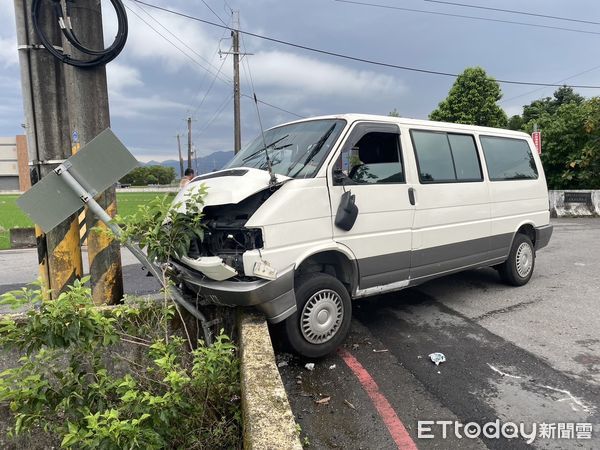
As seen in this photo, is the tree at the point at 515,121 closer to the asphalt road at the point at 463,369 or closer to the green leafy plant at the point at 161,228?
the asphalt road at the point at 463,369

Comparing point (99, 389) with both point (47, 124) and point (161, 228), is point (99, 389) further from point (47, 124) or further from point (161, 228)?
point (47, 124)

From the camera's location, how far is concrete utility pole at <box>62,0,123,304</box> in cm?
407

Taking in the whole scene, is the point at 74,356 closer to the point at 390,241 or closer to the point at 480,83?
the point at 390,241

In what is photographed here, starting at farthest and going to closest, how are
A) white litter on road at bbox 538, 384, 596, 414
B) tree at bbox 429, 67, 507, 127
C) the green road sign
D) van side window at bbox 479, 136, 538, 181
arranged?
tree at bbox 429, 67, 507, 127 → van side window at bbox 479, 136, 538, 181 → white litter on road at bbox 538, 384, 596, 414 → the green road sign

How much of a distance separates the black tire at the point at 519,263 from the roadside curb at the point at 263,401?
14.9 ft

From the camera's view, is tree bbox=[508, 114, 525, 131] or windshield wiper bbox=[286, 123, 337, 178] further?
tree bbox=[508, 114, 525, 131]

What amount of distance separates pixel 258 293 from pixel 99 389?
49.5 inches

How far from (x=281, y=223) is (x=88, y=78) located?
7.85 ft

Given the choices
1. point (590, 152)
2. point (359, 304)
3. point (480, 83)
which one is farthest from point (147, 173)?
point (359, 304)

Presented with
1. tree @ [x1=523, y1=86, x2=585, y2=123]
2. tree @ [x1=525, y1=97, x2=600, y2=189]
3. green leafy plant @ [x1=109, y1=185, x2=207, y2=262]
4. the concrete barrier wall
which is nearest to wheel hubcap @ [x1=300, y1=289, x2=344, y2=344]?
green leafy plant @ [x1=109, y1=185, x2=207, y2=262]

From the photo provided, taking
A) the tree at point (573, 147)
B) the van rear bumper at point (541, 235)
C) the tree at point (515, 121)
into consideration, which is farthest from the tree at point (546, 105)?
the van rear bumper at point (541, 235)

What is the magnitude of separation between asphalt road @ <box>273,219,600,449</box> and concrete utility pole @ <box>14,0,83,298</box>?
2205mm

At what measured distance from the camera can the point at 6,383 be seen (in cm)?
253

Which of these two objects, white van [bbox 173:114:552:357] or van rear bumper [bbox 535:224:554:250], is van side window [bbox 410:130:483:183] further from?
van rear bumper [bbox 535:224:554:250]
